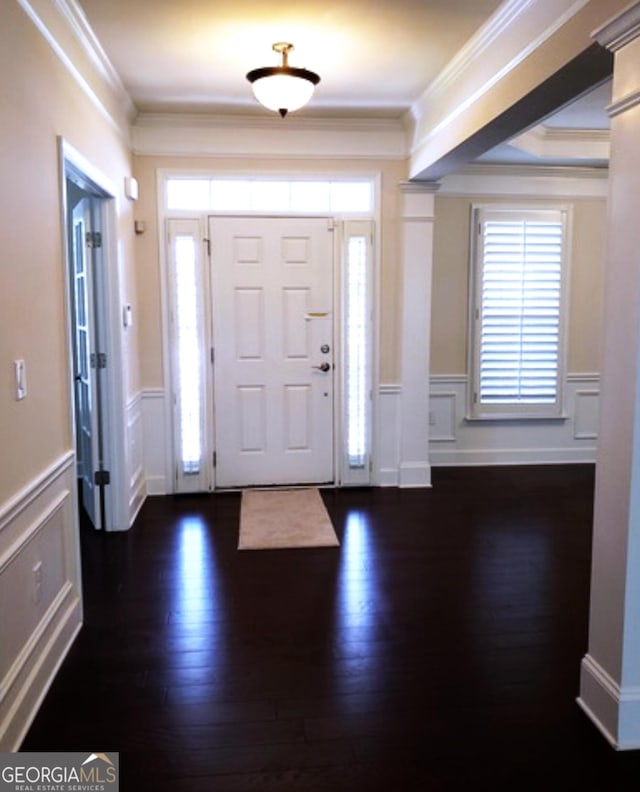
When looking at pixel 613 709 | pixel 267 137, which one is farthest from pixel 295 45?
pixel 613 709

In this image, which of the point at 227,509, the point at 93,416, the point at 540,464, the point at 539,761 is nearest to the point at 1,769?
the point at 539,761

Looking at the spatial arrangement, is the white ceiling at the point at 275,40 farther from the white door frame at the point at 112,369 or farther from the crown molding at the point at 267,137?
the white door frame at the point at 112,369

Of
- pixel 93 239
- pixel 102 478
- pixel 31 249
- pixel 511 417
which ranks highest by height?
pixel 93 239

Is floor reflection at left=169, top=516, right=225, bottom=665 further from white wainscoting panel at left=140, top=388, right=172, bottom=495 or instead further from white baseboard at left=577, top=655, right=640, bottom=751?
white baseboard at left=577, top=655, right=640, bottom=751

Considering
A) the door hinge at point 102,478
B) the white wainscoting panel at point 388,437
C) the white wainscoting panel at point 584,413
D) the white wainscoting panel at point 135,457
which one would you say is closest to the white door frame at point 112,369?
the door hinge at point 102,478

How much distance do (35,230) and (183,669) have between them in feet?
5.82

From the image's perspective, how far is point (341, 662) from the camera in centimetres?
266

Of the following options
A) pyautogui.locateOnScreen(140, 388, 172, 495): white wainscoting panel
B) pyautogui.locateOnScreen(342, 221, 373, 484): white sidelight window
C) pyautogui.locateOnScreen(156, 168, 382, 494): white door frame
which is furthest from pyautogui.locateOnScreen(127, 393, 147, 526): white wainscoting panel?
pyautogui.locateOnScreen(342, 221, 373, 484): white sidelight window

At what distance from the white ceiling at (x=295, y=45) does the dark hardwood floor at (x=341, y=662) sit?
272 cm

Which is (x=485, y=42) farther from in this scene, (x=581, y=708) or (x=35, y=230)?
(x=581, y=708)

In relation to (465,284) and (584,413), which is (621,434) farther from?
(584,413)

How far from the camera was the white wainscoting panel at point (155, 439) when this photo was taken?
4.86 meters

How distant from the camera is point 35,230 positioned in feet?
7.98

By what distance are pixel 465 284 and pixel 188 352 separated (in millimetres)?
2365
